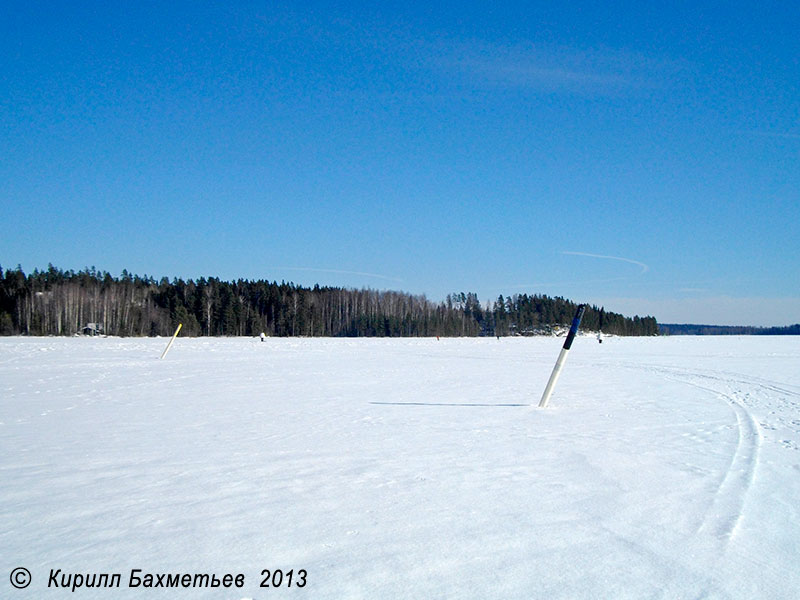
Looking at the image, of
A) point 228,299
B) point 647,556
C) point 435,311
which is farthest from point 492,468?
point 435,311

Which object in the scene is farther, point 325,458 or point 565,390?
point 565,390

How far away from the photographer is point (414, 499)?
162 inches

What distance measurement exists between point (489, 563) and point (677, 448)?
3967 millimetres

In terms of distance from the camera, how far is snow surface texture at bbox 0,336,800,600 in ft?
9.47

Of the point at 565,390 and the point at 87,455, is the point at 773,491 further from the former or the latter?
the point at 565,390

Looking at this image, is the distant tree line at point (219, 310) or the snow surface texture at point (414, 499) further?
the distant tree line at point (219, 310)

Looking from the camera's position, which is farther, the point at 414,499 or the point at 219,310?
the point at 219,310

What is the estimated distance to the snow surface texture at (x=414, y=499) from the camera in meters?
2.89

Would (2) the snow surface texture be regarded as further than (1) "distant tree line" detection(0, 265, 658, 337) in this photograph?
No

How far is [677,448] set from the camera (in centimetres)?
593

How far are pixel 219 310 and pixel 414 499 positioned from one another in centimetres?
9504

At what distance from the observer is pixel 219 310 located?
93.4m

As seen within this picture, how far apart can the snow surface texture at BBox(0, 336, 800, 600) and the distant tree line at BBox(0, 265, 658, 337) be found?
266 ft

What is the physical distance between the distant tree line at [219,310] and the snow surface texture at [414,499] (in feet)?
266
